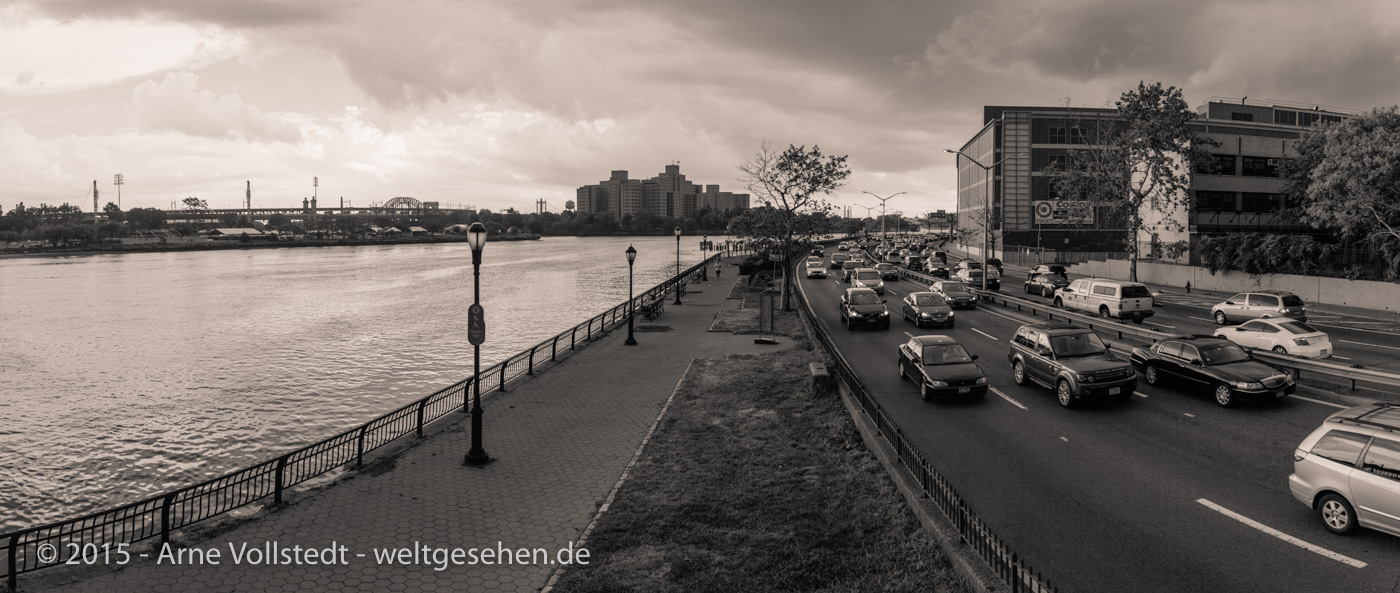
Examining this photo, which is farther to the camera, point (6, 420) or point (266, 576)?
point (6, 420)

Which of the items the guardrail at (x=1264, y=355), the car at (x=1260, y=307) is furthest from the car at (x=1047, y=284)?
the car at (x=1260, y=307)

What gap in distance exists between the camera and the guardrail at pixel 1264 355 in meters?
17.0

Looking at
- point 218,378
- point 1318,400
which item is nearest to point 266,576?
point 1318,400

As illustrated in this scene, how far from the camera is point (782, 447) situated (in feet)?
48.4

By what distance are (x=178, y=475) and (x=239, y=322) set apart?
3833cm

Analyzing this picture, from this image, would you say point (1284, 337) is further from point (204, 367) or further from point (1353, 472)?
point (204, 367)

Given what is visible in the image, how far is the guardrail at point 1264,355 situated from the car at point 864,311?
24.4 feet

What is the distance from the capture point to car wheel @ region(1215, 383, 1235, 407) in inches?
639

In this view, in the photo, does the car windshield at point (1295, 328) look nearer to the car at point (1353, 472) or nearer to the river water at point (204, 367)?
the car at point (1353, 472)

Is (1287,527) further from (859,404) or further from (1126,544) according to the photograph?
(859,404)

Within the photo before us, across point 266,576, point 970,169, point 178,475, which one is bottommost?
point 178,475

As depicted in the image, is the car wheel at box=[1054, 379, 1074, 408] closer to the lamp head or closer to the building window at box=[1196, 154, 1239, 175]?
the lamp head

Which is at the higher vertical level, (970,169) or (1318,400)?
(970,169)

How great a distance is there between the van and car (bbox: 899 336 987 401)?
57.6ft
